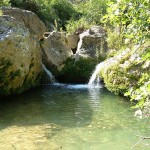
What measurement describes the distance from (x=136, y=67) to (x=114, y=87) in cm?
129

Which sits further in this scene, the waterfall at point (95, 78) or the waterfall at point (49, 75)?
the waterfall at point (49, 75)

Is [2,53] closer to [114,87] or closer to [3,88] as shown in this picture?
[3,88]

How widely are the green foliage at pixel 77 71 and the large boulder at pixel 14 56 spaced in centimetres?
323

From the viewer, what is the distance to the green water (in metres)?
7.87

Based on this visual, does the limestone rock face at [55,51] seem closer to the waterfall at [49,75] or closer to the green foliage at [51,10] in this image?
the waterfall at [49,75]

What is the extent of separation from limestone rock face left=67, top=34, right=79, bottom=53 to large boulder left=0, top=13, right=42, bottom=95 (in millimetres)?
5835

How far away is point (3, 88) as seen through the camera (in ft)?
43.5

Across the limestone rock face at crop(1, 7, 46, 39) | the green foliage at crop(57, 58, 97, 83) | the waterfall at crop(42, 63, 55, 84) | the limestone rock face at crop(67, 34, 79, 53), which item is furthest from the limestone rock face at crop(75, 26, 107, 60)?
the limestone rock face at crop(1, 7, 46, 39)

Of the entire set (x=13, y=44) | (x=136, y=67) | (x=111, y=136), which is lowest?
(x=111, y=136)

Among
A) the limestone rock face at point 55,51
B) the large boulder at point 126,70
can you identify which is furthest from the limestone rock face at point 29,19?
the large boulder at point 126,70

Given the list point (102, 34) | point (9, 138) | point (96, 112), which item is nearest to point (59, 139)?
point (9, 138)

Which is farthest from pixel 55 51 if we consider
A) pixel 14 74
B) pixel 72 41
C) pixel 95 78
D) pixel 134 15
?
pixel 134 15

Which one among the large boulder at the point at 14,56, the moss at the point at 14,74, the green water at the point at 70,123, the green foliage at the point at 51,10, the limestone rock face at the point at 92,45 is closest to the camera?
the green water at the point at 70,123

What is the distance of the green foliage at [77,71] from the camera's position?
17688mm
